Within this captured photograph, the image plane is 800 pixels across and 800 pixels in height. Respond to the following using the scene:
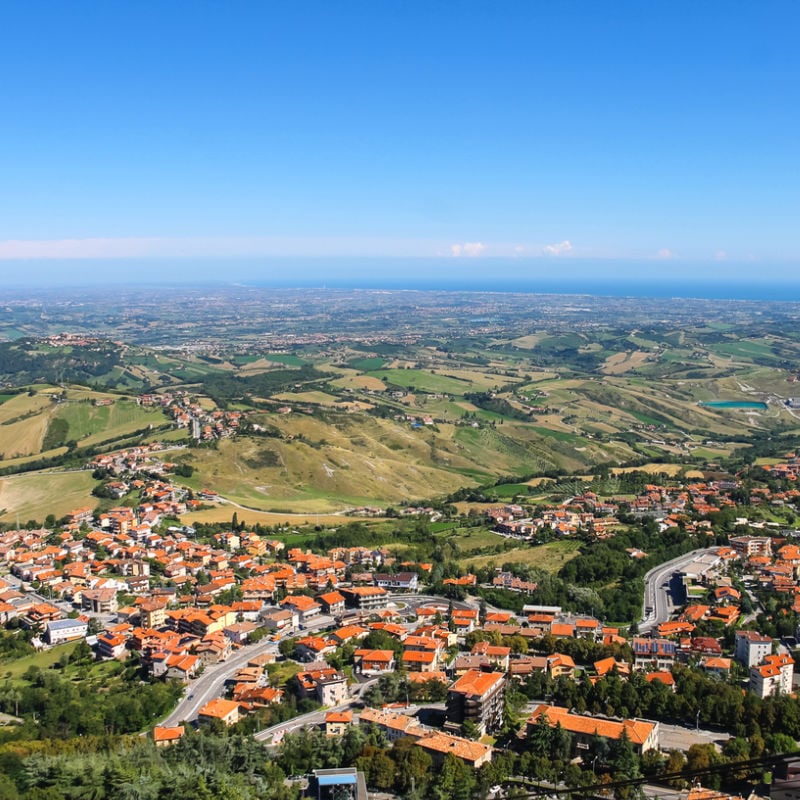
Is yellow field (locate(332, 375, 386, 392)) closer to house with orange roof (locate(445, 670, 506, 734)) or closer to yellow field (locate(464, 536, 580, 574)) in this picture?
yellow field (locate(464, 536, 580, 574))

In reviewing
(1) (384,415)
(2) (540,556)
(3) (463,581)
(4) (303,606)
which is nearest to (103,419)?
(1) (384,415)

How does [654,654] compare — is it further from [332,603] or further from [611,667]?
[332,603]

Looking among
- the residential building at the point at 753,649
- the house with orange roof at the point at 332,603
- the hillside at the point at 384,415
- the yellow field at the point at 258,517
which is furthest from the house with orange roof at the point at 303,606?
the hillside at the point at 384,415

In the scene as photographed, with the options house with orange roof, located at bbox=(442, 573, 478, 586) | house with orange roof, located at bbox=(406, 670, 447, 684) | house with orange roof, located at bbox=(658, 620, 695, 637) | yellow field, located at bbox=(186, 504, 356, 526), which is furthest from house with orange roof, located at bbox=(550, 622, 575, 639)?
yellow field, located at bbox=(186, 504, 356, 526)

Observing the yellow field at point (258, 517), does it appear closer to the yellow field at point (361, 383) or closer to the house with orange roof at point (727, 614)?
the house with orange roof at point (727, 614)

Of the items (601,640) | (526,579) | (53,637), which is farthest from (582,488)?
(53,637)

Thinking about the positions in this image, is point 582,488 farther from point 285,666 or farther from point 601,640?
point 285,666
